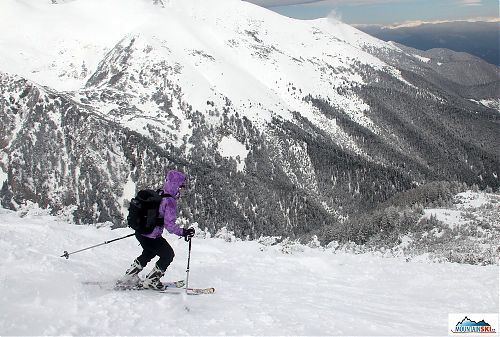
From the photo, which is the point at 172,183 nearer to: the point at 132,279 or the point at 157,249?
the point at 157,249

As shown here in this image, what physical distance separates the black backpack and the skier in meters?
0.19

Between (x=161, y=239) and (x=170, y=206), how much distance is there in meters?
1.24

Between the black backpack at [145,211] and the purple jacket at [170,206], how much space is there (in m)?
0.15

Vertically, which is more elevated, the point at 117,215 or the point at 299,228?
the point at 117,215

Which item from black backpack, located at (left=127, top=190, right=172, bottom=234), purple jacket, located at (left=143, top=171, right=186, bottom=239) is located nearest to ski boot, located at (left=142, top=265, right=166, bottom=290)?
purple jacket, located at (left=143, top=171, right=186, bottom=239)

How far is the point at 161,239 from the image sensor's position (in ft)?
43.8

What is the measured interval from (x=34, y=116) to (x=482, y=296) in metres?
181

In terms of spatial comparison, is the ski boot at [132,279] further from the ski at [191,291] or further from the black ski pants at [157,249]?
the ski at [191,291]

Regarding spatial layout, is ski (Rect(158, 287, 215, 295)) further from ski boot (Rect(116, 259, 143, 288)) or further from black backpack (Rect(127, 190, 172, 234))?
black backpack (Rect(127, 190, 172, 234))

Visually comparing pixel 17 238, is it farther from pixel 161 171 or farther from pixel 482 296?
pixel 161 171

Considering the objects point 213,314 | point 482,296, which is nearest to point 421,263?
point 482,296

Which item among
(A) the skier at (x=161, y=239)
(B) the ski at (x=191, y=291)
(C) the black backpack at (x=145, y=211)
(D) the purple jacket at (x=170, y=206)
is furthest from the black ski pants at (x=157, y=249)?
(B) the ski at (x=191, y=291)

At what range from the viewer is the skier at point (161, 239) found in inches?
502

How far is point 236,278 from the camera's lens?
16.9 metres
